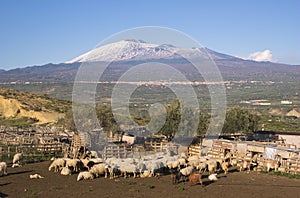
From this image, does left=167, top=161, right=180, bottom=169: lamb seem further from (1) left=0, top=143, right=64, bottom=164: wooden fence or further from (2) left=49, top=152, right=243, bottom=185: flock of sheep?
(1) left=0, top=143, right=64, bottom=164: wooden fence

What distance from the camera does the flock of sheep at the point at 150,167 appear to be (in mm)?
19438

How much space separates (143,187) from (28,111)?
4184cm

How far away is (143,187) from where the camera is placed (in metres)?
17.5

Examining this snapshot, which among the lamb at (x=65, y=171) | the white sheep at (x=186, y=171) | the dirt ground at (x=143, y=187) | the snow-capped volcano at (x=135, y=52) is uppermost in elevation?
the snow-capped volcano at (x=135, y=52)

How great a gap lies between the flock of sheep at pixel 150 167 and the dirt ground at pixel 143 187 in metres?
0.46

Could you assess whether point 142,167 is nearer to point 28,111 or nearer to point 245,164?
point 245,164

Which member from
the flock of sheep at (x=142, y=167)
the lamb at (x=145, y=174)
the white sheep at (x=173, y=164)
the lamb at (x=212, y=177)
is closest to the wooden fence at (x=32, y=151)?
the flock of sheep at (x=142, y=167)

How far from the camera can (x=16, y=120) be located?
5303 centimetres

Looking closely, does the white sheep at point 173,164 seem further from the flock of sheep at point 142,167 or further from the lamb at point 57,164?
the lamb at point 57,164

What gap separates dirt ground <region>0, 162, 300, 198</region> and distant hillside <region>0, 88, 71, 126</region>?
31440 mm

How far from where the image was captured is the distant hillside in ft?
170

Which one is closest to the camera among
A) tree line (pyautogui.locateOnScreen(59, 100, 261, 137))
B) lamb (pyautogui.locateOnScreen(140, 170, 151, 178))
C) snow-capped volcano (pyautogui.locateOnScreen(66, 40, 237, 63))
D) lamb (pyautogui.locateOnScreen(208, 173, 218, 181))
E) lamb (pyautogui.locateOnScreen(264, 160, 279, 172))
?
lamb (pyautogui.locateOnScreen(208, 173, 218, 181))

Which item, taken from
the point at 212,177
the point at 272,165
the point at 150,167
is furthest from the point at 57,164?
the point at 272,165

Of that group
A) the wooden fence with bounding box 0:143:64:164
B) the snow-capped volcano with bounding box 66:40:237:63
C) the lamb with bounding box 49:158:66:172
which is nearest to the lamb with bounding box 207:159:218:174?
the lamb with bounding box 49:158:66:172
